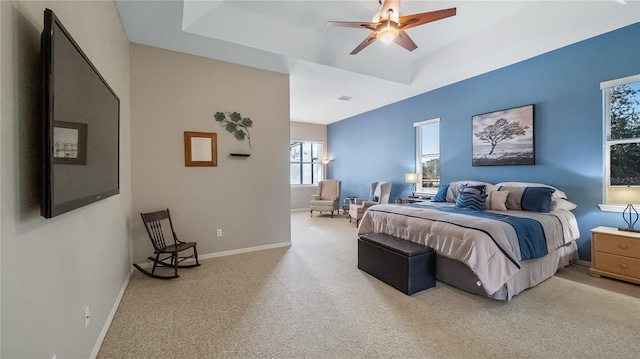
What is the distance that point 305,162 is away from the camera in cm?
861

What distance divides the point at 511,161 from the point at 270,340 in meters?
4.30

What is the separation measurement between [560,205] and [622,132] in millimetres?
1098

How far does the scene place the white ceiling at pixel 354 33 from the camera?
9.70 feet

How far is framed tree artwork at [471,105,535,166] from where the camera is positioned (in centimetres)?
389

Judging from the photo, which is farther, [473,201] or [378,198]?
[378,198]

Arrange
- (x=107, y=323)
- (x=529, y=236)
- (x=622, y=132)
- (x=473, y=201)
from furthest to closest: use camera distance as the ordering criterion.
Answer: (x=473, y=201) → (x=622, y=132) → (x=529, y=236) → (x=107, y=323)

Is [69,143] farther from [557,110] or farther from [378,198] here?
[378,198]

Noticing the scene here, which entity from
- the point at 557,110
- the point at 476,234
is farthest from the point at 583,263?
the point at 476,234

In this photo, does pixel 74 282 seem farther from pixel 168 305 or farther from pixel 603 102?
pixel 603 102

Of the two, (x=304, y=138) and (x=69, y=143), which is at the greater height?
(x=304, y=138)

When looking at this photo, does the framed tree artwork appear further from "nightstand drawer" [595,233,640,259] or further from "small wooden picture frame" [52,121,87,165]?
"small wooden picture frame" [52,121,87,165]

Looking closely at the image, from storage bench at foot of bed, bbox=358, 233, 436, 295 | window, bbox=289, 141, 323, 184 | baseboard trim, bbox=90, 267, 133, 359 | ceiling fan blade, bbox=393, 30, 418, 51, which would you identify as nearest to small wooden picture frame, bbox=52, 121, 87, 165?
baseboard trim, bbox=90, 267, 133, 359

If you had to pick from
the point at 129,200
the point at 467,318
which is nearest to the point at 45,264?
the point at 129,200

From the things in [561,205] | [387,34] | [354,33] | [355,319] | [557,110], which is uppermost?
[354,33]
